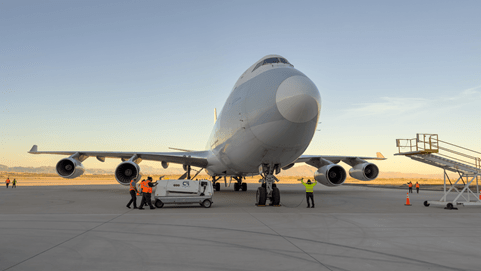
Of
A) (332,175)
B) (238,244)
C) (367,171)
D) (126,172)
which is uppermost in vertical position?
(367,171)

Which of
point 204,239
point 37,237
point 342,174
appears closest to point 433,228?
point 204,239

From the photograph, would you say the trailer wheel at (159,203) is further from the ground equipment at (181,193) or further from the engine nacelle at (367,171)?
the engine nacelle at (367,171)

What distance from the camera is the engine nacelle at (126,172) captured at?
17016 mm

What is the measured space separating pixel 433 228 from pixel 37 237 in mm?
8375

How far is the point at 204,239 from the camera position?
6156 mm

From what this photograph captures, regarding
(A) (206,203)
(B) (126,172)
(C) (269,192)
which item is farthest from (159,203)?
(B) (126,172)

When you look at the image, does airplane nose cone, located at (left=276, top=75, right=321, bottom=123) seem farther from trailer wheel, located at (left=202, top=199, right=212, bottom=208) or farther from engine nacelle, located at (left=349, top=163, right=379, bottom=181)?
engine nacelle, located at (left=349, top=163, right=379, bottom=181)

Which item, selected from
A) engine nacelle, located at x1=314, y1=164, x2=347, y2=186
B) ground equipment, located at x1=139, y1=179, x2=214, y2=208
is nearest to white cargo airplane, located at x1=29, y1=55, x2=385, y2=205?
ground equipment, located at x1=139, y1=179, x2=214, y2=208

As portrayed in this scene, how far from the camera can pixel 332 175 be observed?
1853 centimetres

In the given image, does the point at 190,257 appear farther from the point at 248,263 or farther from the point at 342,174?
the point at 342,174

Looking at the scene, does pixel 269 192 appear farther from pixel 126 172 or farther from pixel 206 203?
pixel 126 172

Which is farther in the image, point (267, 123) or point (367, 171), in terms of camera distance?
point (367, 171)

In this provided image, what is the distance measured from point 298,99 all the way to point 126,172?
10988 millimetres

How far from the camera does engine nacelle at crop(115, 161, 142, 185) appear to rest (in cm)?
1702
